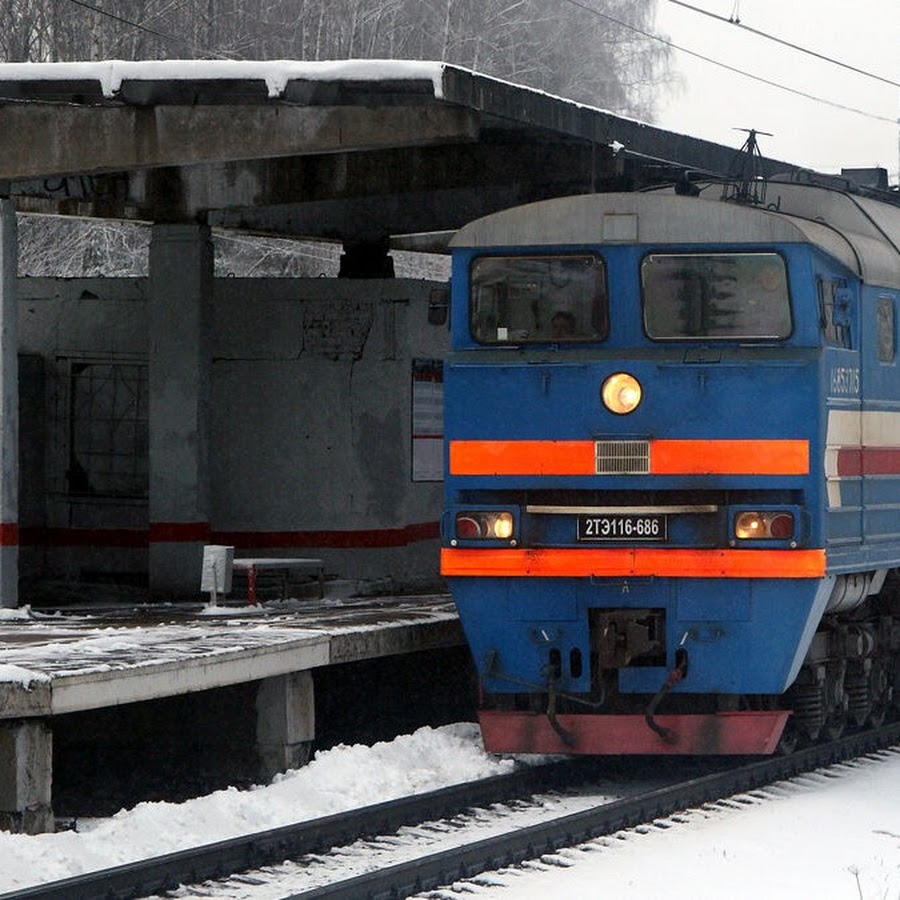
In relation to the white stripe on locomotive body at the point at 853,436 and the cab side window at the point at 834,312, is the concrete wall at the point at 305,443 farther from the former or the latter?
the cab side window at the point at 834,312

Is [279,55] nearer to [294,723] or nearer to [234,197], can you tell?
[234,197]

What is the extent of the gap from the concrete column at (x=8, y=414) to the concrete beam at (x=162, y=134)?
542mm

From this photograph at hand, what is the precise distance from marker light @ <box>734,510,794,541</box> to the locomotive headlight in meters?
0.90

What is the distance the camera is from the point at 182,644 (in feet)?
40.0

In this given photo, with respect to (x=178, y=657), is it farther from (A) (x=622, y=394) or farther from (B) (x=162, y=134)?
(B) (x=162, y=134)

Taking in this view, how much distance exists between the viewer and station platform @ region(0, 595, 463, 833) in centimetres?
1008

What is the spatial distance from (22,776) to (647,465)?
12.6ft

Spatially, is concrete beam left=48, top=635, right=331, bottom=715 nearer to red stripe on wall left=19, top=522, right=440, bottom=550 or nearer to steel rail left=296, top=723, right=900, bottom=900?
steel rail left=296, top=723, right=900, bottom=900

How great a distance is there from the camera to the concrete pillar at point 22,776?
10055 mm

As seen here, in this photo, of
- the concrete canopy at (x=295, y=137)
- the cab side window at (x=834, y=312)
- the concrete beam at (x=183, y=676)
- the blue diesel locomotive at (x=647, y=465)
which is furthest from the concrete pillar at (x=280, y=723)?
the concrete canopy at (x=295, y=137)

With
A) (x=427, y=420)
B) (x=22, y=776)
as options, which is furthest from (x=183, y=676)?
(x=427, y=420)

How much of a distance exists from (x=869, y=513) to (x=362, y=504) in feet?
23.3

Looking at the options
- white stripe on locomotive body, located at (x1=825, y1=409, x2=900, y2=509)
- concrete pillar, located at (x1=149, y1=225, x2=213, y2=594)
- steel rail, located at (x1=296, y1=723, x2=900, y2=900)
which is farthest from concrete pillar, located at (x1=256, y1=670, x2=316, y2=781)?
concrete pillar, located at (x1=149, y1=225, x2=213, y2=594)

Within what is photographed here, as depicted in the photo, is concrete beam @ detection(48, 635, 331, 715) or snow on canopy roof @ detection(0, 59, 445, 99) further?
snow on canopy roof @ detection(0, 59, 445, 99)
